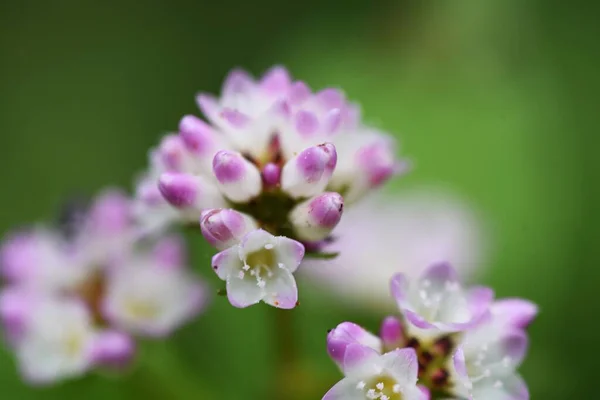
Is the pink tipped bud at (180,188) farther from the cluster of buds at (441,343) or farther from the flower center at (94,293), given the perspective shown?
the flower center at (94,293)

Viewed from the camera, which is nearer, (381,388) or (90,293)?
(381,388)

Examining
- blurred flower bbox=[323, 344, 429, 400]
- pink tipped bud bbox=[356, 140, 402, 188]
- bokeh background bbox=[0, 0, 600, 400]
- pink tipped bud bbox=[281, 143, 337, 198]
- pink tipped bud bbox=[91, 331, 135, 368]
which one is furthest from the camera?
bokeh background bbox=[0, 0, 600, 400]

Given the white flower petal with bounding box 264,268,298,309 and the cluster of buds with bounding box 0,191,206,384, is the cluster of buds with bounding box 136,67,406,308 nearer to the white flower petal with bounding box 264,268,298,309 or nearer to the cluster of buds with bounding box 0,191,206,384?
Answer: the white flower petal with bounding box 264,268,298,309

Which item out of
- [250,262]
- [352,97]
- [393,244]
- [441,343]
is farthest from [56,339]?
[352,97]

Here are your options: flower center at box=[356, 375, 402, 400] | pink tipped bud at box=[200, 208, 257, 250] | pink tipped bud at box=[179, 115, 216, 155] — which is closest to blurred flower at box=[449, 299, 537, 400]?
flower center at box=[356, 375, 402, 400]

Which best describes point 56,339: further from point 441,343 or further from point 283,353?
point 441,343

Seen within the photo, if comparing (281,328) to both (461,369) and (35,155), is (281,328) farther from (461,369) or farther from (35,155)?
(35,155)

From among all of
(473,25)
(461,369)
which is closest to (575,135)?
(473,25)
